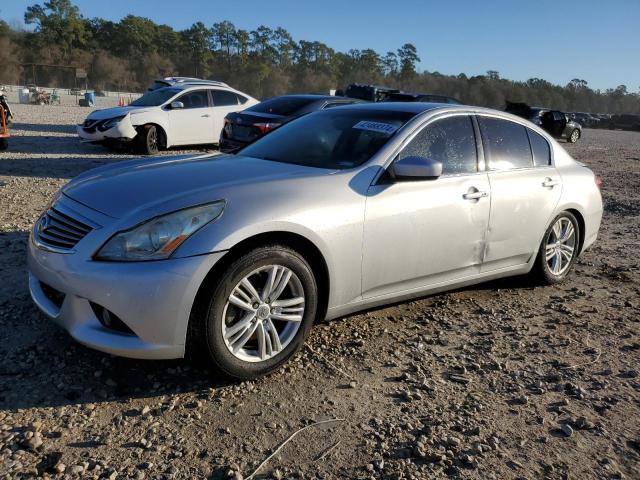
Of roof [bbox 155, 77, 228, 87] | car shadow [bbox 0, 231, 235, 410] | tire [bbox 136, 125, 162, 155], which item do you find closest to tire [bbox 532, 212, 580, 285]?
car shadow [bbox 0, 231, 235, 410]

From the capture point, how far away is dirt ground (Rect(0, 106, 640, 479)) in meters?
2.46

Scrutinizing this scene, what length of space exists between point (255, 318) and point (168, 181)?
3.17ft

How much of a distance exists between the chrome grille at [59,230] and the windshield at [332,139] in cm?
146

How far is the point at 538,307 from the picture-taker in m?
4.55

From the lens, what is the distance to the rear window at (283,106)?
1009 cm

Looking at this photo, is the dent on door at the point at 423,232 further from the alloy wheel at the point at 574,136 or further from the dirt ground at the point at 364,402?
the alloy wheel at the point at 574,136

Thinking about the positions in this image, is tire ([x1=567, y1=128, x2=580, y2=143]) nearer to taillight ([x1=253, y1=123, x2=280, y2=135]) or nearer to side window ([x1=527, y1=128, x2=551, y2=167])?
taillight ([x1=253, y1=123, x2=280, y2=135])

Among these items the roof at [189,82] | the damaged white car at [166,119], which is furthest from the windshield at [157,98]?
the roof at [189,82]

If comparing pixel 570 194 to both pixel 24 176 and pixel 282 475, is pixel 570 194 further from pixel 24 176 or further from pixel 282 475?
pixel 24 176

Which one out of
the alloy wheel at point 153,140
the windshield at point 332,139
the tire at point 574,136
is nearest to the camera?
the windshield at point 332,139

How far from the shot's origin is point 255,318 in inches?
121

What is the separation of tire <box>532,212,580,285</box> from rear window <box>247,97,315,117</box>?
19.7 ft

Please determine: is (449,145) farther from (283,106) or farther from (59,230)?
(283,106)

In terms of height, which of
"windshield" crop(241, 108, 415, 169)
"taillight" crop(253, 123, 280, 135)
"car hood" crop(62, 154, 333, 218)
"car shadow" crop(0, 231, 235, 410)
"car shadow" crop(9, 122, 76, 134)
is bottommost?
"car shadow" crop(0, 231, 235, 410)
